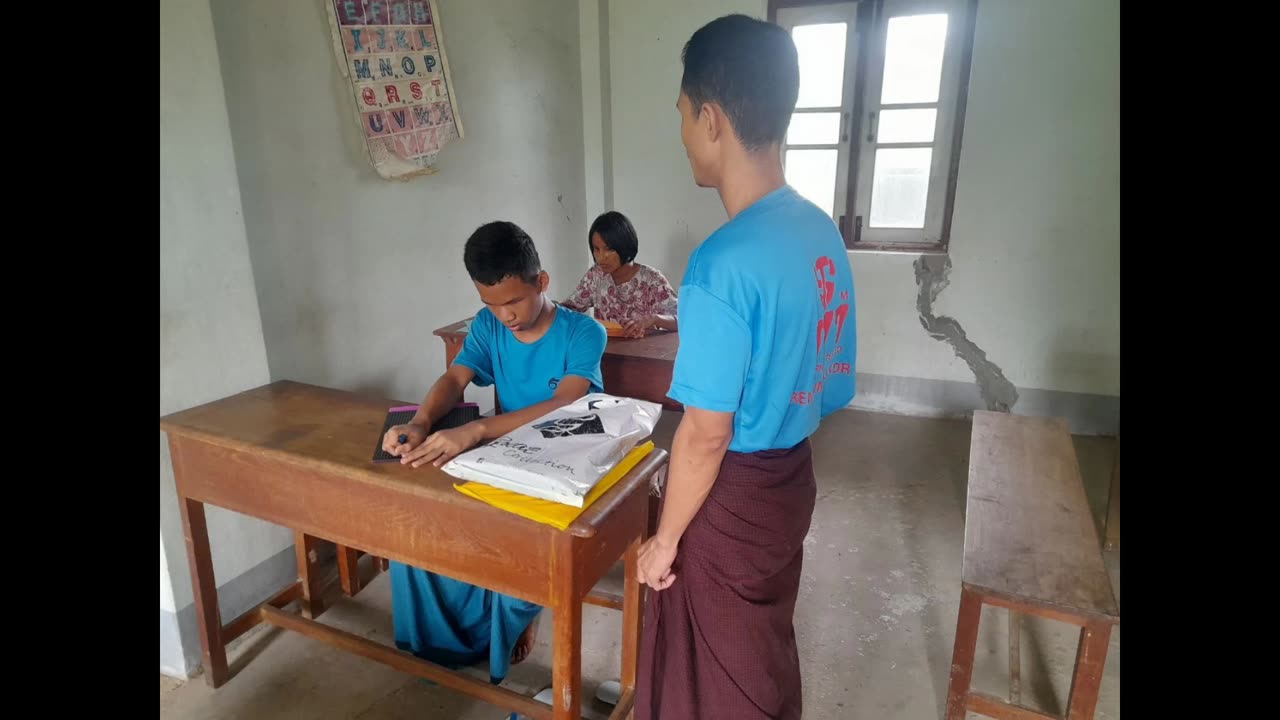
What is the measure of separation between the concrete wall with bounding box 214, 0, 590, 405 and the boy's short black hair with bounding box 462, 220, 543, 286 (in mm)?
856

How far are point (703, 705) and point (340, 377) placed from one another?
6.15 feet

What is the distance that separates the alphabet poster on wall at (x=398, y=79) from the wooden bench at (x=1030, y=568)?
2.44 m

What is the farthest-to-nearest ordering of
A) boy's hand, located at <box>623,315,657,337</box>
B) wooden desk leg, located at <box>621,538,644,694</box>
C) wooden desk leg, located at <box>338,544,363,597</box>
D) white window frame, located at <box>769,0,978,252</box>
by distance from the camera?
white window frame, located at <box>769,0,978,252</box>, boy's hand, located at <box>623,315,657,337</box>, wooden desk leg, located at <box>338,544,363,597</box>, wooden desk leg, located at <box>621,538,644,694</box>

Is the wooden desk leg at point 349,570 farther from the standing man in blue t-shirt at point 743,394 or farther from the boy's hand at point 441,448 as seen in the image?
the standing man in blue t-shirt at point 743,394

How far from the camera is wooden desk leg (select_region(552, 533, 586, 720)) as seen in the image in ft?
3.90

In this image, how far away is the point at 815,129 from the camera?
4.01 m

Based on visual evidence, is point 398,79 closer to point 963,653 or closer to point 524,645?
point 524,645

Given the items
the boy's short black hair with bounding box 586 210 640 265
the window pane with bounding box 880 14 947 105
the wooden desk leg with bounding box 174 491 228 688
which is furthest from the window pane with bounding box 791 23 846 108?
the wooden desk leg with bounding box 174 491 228 688

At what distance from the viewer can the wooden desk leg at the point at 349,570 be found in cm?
222

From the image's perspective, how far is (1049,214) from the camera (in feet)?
11.9

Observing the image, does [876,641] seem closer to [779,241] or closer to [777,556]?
[777,556]

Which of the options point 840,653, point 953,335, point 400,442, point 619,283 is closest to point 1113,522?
point 840,653

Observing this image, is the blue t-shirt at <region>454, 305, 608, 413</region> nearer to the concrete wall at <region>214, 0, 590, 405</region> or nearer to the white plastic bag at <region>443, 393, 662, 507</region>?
the white plastic bag at <region>443, 393, 662, 507</region>

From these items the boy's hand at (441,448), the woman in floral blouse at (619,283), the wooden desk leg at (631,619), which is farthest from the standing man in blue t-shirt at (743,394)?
the woman in floral blouse at (619,283)
